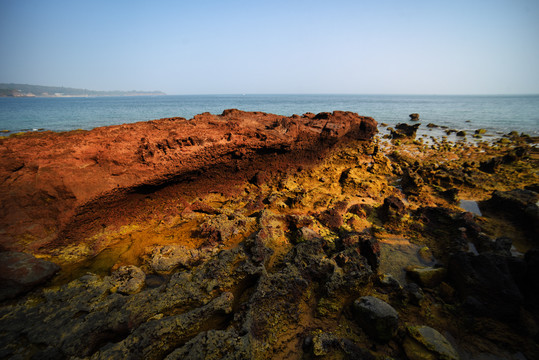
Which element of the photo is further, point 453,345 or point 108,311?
point 453,345

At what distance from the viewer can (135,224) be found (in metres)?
4.75

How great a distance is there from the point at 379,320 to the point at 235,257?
229 cm

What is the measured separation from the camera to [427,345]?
9.09 feet

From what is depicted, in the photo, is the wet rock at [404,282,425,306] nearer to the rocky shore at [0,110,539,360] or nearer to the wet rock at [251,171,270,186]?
the rocky shore at [0,110,539,360]

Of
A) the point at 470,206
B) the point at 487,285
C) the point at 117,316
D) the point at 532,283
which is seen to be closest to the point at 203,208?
the point at 117,316

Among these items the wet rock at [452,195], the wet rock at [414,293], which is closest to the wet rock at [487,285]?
the wet rock at [414,293]

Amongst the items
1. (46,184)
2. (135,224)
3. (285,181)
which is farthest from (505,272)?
(46,184)

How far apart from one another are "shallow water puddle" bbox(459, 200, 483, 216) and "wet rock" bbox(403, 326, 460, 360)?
5.30 metres

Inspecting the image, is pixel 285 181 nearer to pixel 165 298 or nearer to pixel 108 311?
pixel 165 298

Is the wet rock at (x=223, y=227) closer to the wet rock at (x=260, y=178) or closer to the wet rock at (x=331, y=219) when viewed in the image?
the wet rock at (x=260, y=178)

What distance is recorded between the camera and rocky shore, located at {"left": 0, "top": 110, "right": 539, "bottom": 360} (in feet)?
8.89

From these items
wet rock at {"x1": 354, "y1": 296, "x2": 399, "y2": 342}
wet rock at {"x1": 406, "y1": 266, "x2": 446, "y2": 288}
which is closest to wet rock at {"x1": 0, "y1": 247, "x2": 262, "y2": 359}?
wet rock at {"x1": 354, "y1": 296, "x2": 399, "y2": 342}

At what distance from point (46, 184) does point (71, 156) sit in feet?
2.17

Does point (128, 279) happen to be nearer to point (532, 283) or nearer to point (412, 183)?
point (532, 283)
